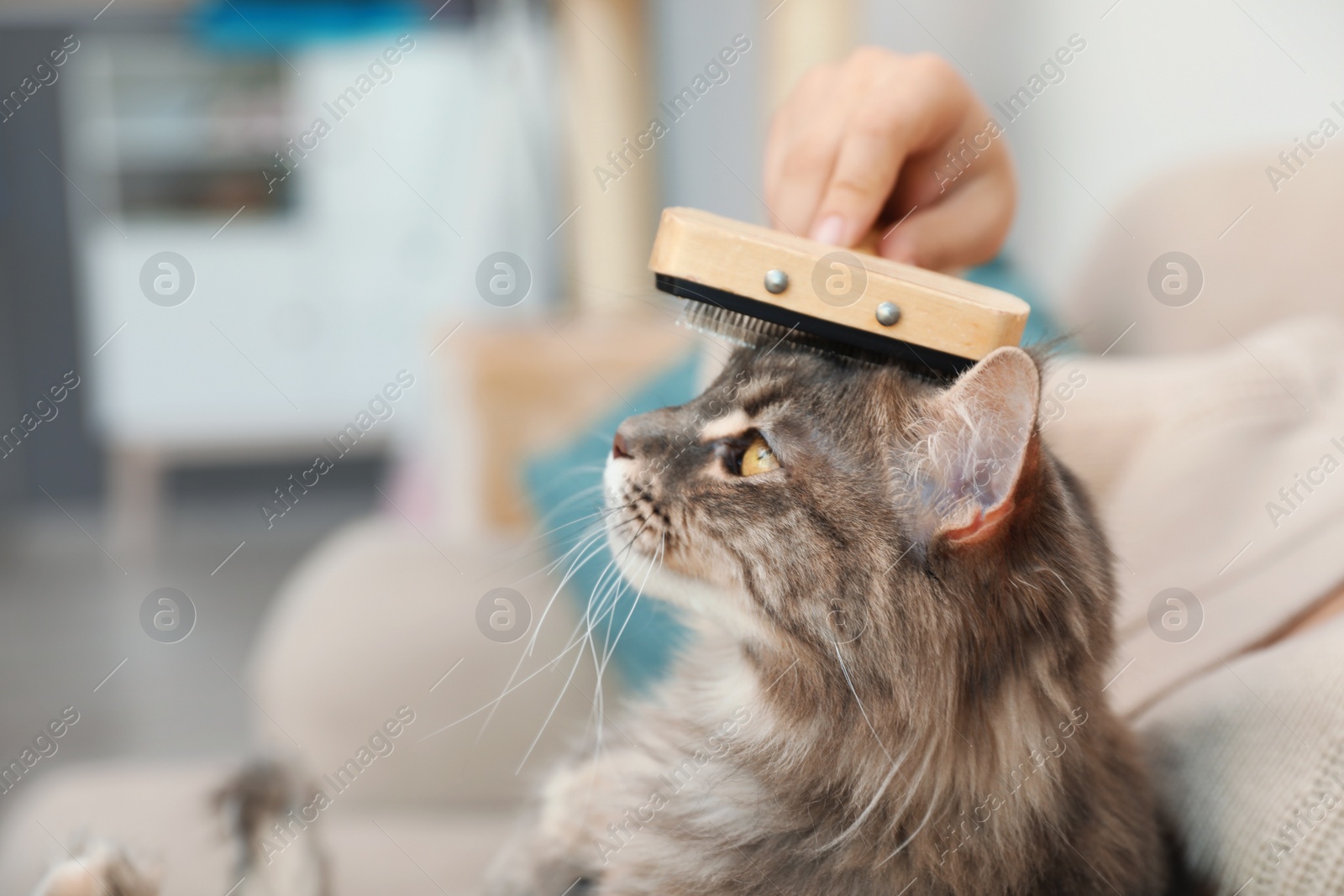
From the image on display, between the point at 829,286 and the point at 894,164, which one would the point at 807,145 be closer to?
the point at 894,164

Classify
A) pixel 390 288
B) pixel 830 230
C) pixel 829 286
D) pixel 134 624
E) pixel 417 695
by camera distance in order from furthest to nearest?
1. pixel 390 288
2. pixel 134 624
3. pixel 417 695
4. pixel 830 230
5. pixel 829 286

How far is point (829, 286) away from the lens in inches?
21.6

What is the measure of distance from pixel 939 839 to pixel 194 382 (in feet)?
A: 15.4

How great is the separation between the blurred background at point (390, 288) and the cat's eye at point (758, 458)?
0.41 ft

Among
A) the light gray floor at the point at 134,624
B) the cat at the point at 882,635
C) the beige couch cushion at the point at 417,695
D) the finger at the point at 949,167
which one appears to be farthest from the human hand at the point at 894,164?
the light gray floor at the point at 134,624

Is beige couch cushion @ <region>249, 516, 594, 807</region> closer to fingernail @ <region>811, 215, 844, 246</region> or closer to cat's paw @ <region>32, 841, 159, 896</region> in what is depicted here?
cat's paw @ <region>32, 841, 159, 896</region>

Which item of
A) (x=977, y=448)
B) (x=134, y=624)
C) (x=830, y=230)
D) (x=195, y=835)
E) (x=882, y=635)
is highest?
(x=830, y=230)

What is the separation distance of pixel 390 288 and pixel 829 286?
4.36m

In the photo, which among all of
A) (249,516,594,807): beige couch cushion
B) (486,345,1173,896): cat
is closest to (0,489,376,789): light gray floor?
(249,516,594,807): beige couch cushion

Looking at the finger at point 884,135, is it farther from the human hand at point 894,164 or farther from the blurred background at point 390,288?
the blurred background at point 390,288

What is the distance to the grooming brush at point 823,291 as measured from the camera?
1.77 ft

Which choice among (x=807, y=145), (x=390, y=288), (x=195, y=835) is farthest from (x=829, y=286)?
(x=390, y=288)

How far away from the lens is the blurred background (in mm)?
1277

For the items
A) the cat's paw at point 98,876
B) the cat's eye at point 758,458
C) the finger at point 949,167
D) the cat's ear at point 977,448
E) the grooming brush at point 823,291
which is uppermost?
the finger at point 949,167
